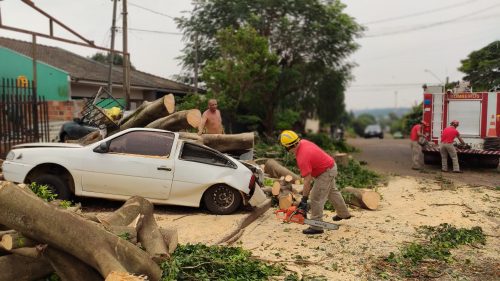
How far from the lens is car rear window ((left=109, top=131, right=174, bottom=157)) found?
7859 millimetres

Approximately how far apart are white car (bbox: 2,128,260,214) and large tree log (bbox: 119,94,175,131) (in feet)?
5.41

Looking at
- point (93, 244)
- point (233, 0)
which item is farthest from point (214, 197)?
point (233, 0)

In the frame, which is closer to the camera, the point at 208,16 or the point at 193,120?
the point at 193,120

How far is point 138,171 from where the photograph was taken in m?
7.73

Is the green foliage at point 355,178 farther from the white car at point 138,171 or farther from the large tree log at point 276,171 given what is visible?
the white car at point 138,171

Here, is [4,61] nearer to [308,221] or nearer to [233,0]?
[233,0]

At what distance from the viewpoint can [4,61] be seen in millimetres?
19922

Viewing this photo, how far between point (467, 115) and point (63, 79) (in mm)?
16269

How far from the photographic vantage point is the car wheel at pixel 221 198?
26.4 feet

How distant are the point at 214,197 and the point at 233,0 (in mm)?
17721

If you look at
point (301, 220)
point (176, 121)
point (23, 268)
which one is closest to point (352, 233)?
point (301, 220)

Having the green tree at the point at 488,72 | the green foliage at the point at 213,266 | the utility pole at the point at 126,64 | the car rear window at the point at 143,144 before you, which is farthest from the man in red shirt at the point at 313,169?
the green tree at the point at 488,72

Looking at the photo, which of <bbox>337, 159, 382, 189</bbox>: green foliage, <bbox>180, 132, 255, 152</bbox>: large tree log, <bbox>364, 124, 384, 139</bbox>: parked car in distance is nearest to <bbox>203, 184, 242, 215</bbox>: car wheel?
<bbox>180, 132, 255, 152</bbox>: large tree log

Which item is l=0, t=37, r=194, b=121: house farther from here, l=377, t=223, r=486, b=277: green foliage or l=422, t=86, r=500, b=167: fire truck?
l=377, t=223, r=486, b=277: green foliage
